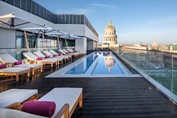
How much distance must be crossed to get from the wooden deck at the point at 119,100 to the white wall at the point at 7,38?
7.92m

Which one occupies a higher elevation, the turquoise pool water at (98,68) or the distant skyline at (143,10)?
the distant skyline at (143,10)

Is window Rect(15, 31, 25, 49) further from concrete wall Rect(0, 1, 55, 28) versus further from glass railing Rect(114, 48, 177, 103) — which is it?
glass railing Rect(114, 48, 177, 103)

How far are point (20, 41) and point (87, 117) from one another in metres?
13.6

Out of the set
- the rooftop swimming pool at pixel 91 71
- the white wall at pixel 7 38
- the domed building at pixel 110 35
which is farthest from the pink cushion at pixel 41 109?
the domed building at pixel 110 35

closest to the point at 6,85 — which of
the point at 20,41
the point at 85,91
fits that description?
the point at 85,91

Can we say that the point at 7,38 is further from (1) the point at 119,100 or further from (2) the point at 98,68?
(1) the point at 119,100

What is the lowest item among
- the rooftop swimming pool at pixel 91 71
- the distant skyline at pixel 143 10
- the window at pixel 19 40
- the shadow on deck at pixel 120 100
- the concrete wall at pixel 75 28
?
the shadow on deck at pixel 120 100

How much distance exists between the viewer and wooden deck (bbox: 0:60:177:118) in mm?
3641

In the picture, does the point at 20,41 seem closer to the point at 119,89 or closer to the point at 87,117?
the point at 119,89

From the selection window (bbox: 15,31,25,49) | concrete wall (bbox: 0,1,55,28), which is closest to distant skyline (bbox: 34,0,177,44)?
concrete wall (bbox: 0,1,55,28)

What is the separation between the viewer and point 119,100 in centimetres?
445

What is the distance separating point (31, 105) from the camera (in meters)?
2.47

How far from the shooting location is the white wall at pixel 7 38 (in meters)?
13.4

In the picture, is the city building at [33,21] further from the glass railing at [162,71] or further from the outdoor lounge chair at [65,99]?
the outdoor lounge chair at [65,99]
